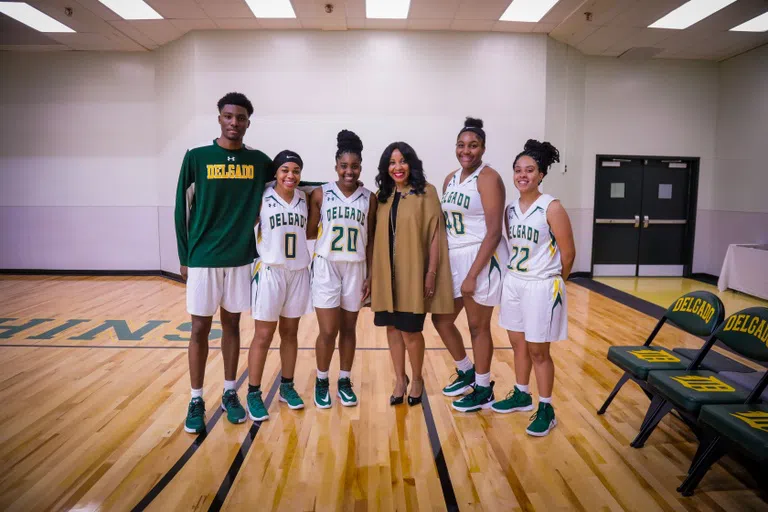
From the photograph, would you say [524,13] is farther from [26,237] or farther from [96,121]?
[26,237]

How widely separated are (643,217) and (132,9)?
26.1ft

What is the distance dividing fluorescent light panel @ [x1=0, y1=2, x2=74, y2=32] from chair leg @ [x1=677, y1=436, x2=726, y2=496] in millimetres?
7773

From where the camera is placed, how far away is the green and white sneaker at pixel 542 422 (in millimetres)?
2490

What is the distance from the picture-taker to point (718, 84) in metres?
7.57

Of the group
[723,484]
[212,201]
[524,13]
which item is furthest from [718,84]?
[212,201]

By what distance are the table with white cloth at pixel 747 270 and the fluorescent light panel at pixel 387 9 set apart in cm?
532

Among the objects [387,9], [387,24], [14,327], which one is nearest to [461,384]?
[14,327]

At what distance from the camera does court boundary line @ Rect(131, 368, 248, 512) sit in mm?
1923

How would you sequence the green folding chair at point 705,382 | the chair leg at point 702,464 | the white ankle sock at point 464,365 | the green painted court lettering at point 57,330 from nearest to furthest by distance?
the chair leg at point 702,464
the green folding chair at point 705,382
the white ankle sock at point 464,365
the green painted court lettering at point 57,330

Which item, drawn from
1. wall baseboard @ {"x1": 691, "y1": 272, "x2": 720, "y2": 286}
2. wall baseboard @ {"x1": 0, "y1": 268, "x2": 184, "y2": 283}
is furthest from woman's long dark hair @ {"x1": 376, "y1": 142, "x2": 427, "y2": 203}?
wall baseboard @ {"x1": 691, "y1": 272, "x2": 720, "y2": 286}

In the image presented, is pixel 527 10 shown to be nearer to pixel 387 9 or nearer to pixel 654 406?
pixel 387 9

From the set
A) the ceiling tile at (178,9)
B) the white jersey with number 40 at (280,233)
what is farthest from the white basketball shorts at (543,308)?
the ceiling tile at (178,9)

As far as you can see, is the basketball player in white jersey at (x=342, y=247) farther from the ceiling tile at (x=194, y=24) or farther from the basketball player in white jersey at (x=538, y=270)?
the ceiling tile at (x=194, y=24)

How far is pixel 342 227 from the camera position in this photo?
2.65 m
